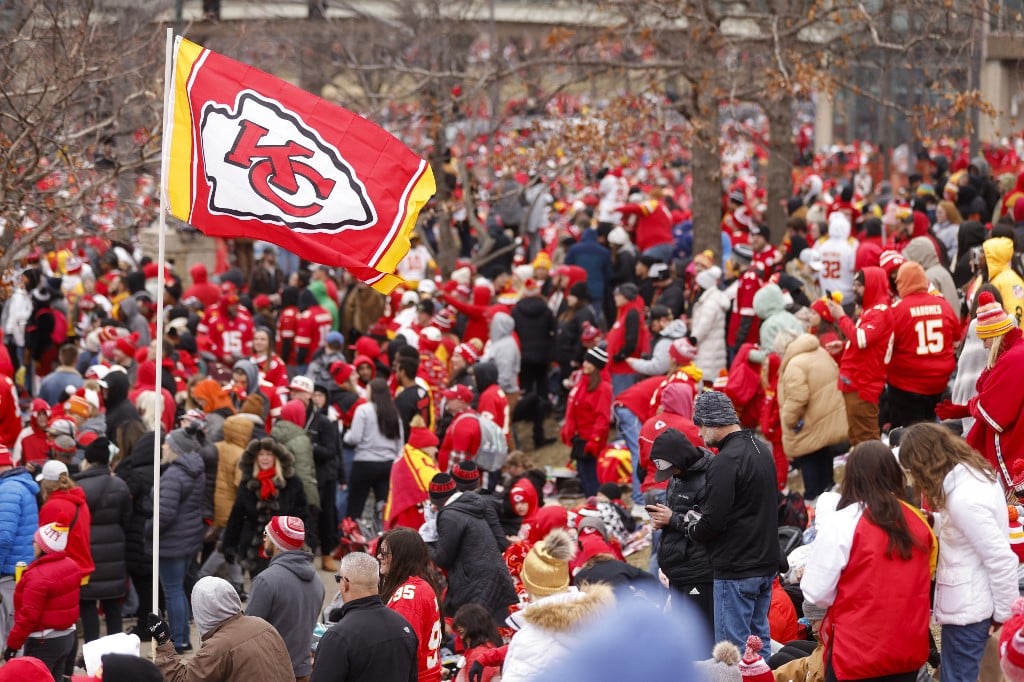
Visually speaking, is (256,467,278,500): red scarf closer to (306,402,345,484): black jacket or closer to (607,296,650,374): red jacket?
(306,402,345,484): black jacket

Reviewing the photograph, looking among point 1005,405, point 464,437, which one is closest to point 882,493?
point 1005,405

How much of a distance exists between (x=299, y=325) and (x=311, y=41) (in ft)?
32.4

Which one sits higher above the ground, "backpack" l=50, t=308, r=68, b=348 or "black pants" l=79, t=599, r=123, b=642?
"backpack" l=50, t=308, r=68, b=348

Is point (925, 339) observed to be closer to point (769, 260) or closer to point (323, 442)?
point (769, 260)

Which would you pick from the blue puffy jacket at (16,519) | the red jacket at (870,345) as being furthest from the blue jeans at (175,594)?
the red jacket at (870,345)

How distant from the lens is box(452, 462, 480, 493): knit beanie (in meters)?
10.1

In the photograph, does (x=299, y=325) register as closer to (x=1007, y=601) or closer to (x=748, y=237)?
(x=748, y=237)

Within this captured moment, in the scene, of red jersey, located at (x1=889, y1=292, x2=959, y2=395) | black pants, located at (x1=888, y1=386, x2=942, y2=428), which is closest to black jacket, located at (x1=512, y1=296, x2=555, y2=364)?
black pants, located at (x1=888, y1=386, x2=942, y2=428)

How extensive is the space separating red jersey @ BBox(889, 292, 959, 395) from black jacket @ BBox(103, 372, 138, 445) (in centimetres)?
631

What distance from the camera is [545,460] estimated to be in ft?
54.7

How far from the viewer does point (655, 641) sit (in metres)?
4.46

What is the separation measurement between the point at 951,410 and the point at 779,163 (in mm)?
11127

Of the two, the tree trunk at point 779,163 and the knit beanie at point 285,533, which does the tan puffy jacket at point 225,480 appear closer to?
the knit beanie at point 285,533

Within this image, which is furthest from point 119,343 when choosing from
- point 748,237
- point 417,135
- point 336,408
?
point 417,135
